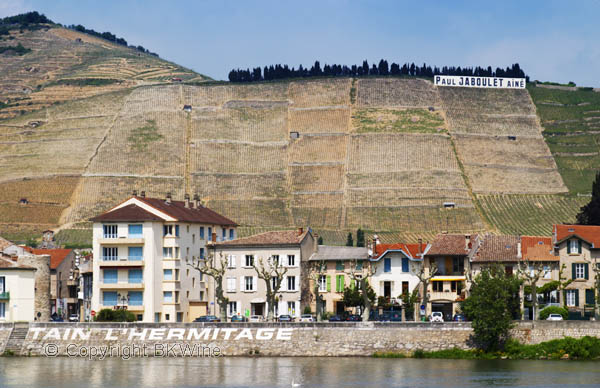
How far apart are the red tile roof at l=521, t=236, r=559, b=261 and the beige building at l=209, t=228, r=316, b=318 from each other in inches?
753

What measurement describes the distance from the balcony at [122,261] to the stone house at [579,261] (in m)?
34.6

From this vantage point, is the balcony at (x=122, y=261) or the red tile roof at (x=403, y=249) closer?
the balcony at (x=122, y=261)

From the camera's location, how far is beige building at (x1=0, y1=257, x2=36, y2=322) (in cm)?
8169

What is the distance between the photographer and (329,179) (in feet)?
622

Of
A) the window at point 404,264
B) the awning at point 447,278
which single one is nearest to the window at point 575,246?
the awning at point 447,278

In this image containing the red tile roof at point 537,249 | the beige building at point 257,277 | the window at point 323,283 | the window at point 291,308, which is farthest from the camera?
the window at point 323,283

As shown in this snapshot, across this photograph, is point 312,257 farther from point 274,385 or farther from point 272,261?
point 274,385

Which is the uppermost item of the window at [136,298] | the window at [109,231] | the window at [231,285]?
the window at [109,231]

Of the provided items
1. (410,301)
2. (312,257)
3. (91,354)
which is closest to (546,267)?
(410,301)

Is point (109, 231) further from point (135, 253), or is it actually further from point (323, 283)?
point (323, 283)

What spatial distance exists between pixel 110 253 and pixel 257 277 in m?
12.9

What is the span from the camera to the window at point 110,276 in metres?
89.8

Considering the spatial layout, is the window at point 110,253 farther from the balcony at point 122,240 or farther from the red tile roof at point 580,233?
the red tile roof at point 580,233

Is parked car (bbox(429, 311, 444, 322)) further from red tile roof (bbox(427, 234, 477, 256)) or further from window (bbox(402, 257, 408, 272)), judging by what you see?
window (bbox(402, 257, 408, 272))
